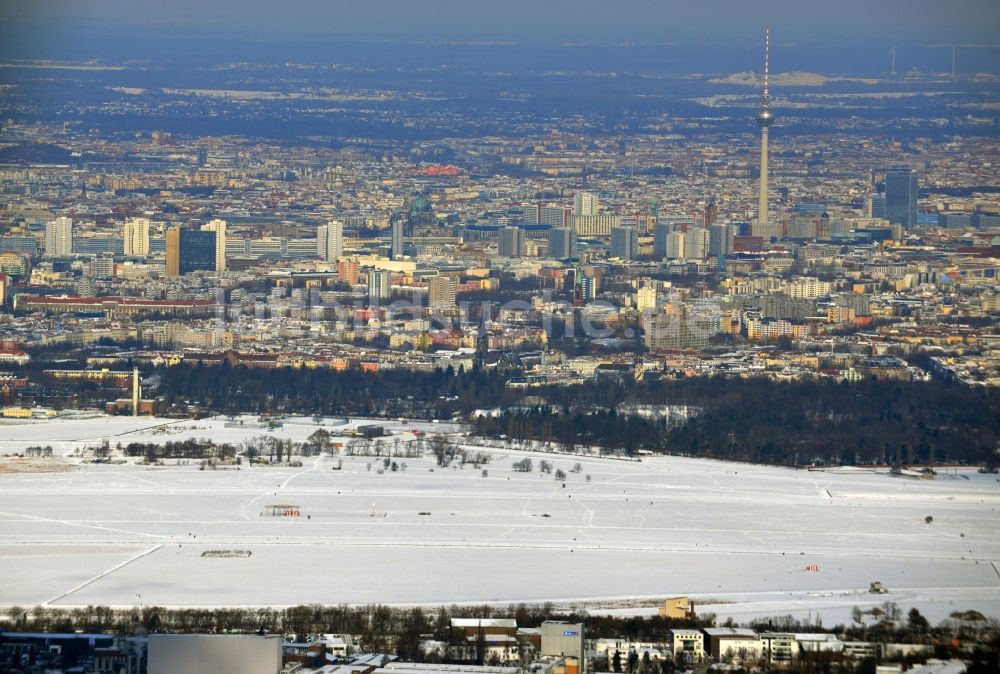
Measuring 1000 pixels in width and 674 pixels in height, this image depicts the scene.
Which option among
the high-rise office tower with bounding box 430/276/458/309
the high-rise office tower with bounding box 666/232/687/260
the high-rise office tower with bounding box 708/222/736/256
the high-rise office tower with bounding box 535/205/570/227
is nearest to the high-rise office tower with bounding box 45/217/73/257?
the high-rise office tower with bounding box 430/276/458/309

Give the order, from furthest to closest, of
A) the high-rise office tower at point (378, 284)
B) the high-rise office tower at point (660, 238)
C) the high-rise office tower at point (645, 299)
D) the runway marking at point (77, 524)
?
the high-rise office tower at point (660, 238) → the high-rise office tower at point (378, 284) → the high-rise office tower at point (645, 299) → the runway marking at point (77, 524)

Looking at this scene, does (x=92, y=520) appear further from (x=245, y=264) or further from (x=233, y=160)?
(x=233, y=160)

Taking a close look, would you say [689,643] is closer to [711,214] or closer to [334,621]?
[334,621]

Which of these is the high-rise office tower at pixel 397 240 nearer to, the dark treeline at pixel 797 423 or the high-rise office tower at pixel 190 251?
the high-rise office tower at pixel 190 251

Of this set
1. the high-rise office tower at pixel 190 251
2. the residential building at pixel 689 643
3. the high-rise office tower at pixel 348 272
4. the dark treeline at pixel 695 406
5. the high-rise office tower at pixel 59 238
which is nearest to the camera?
the residential building at pixel 689 643

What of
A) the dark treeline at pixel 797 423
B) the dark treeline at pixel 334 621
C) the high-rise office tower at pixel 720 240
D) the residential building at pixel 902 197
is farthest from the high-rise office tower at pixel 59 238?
the dark treeline at pixel 334 621
